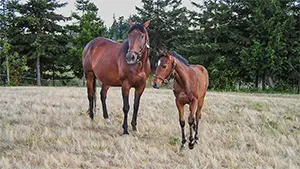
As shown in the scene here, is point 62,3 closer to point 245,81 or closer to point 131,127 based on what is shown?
point 245,81

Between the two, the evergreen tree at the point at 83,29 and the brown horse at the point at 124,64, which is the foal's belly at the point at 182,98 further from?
the evergreen tree at the point at 83,29

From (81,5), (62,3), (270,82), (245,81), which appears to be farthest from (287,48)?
(62,3)

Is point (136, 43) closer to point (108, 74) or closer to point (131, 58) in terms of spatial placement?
point (131, 58)

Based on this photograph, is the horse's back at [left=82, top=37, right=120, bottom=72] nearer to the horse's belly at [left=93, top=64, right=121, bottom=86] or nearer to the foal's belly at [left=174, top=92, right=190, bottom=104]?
the horse's belly at [left=93, top=64, right=121, bottom=86]

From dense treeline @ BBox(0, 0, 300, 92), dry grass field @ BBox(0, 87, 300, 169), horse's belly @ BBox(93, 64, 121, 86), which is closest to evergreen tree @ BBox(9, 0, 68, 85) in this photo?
dense treeline @ BBox(0, 0, 300, 92)

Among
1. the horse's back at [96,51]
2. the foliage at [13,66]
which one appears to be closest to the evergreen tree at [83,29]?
the foliage at [13,66]

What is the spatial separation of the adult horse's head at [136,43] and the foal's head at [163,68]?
0.65 metres

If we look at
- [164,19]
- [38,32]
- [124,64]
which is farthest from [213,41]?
[124,64]

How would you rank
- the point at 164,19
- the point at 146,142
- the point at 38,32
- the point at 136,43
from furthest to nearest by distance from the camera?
the point at 164,19 → the point at 38,32 → the point at 136,43 → the point at 146,142

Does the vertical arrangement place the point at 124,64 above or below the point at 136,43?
below

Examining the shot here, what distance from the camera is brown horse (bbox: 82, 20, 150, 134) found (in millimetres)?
4949

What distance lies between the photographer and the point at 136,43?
16.1 feet

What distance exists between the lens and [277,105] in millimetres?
9367

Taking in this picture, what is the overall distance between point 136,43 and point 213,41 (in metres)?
22.1
